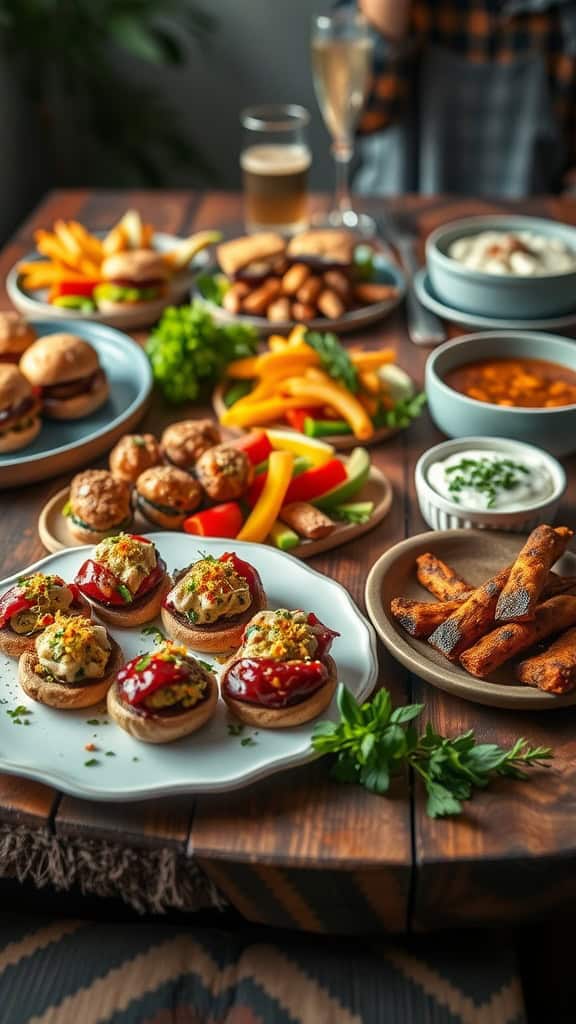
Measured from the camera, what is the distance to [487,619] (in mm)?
1767

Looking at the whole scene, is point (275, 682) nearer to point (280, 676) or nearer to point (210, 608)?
point (280, 676)

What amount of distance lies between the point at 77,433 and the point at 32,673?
951mm

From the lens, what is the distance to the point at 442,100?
4.49 metres

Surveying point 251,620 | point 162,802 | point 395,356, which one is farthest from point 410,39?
point 162,802

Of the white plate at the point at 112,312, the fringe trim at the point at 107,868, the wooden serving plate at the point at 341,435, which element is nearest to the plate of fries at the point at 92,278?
the white plate at the point at 112,312

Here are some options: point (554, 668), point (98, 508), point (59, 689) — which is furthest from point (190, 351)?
point (554, 668)

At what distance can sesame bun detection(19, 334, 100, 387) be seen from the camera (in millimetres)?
2457

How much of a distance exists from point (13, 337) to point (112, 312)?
1.39 feet

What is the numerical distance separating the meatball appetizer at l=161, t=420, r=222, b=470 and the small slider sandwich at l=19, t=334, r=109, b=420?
Result: 12.8 inches

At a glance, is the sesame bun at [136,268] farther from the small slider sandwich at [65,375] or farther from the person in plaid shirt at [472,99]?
the person in plaid shirt at [472,99]

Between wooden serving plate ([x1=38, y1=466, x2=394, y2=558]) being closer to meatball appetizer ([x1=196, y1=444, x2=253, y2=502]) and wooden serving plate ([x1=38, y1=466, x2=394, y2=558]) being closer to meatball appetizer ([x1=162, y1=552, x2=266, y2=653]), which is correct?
meatball appetizer ([x1=196, y1=444, x2=253, y2=502])

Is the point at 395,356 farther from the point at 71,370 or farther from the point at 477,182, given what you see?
the point at 477,182

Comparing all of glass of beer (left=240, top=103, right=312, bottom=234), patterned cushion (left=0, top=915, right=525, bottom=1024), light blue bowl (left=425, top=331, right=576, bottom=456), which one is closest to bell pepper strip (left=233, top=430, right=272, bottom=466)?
light blue bowl (left=425, top=331, right=576, bottom=456)

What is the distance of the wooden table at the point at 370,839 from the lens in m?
1.46
